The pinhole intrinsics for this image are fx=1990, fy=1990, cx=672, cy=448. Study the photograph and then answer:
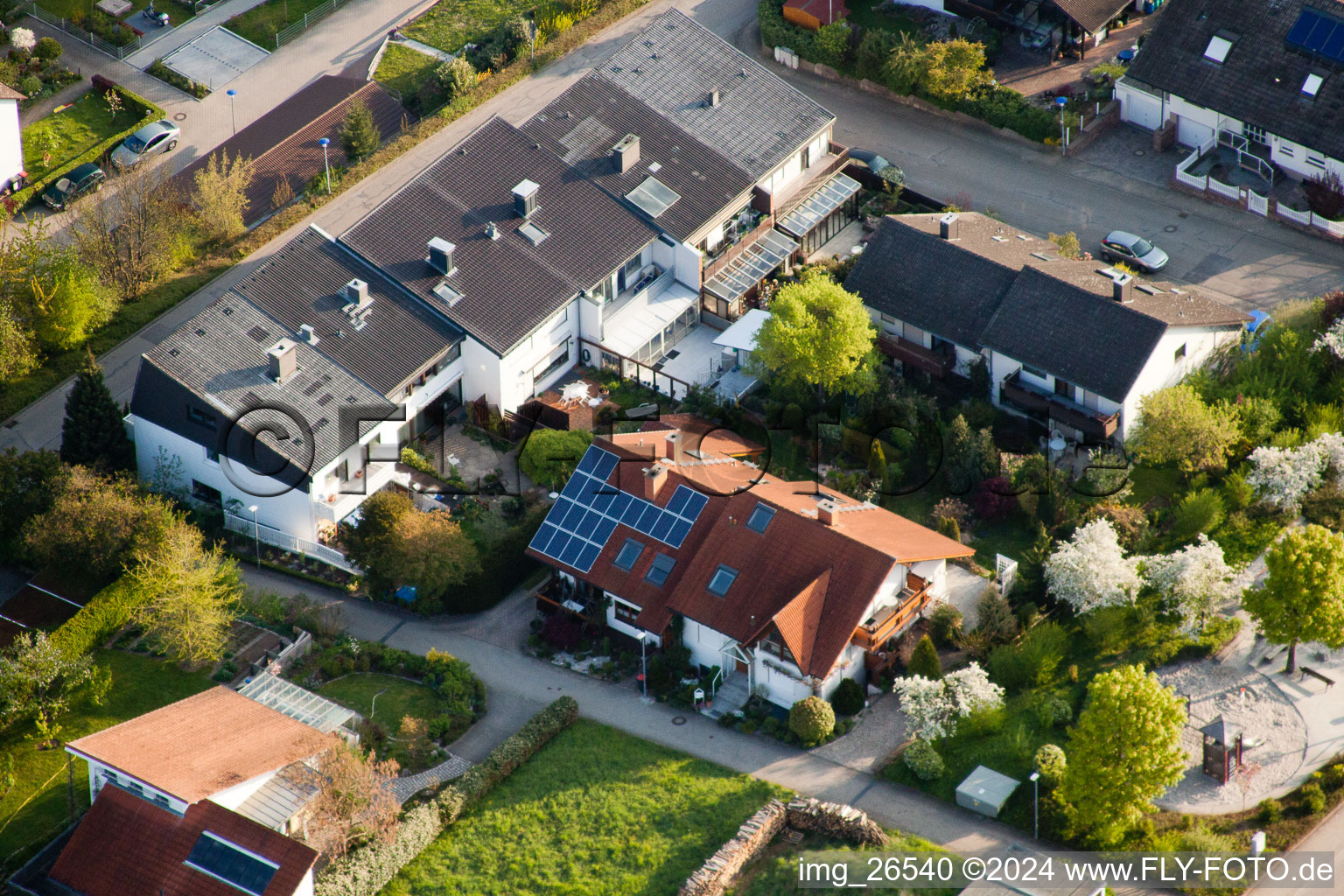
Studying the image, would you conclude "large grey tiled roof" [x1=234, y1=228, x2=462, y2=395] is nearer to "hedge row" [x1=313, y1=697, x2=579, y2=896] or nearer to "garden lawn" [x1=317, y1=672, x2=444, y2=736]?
"garden lawn" [x1=317, y1=672, x2=444, y2=736]

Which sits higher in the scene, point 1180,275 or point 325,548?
point 1180,275

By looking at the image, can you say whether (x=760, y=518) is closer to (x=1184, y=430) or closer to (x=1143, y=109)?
(x=1184, y=430)

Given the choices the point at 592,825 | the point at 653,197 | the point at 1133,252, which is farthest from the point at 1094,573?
the point at 653,197

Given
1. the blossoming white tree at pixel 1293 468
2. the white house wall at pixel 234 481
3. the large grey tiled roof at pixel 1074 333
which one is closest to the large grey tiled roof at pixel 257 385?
the white house wall at pixel 234 481

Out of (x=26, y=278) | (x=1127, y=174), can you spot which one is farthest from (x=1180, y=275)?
(x=26, y=278)

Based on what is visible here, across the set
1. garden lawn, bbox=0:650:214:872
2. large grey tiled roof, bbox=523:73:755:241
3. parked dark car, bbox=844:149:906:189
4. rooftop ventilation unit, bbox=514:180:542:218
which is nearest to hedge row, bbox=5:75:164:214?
large grey tiled roof, bbox=523:73:755:241

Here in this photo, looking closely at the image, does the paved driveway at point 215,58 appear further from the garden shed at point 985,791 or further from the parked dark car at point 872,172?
the garden shed at point 985,791

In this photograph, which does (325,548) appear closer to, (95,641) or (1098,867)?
(95,641)
